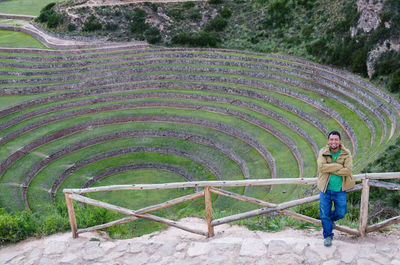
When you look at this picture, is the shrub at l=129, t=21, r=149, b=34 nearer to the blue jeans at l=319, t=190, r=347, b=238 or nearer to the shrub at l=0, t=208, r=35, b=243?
the shrub at l=0, t=208, r=35, b=243

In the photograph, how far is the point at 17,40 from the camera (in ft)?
149

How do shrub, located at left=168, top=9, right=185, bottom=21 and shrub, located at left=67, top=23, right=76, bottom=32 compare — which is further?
shrub, located at left=168, top=9, right=185, bottom=21

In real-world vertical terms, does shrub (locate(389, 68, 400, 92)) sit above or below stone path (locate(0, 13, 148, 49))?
below

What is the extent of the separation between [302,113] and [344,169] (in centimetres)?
2171

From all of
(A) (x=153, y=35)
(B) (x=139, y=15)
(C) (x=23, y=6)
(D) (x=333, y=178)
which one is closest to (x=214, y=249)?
(D) (x=333, y=178)

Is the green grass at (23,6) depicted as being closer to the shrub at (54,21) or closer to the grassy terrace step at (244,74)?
the shrub at (54,21)

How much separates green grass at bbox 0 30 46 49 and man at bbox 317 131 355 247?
41.6 m

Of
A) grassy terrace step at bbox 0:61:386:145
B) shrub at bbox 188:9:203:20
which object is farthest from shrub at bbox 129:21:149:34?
grassy terrace step at bbox 0:61:386:145

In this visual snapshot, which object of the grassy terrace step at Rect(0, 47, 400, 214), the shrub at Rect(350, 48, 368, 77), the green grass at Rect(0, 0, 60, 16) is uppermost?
the green grass at Rect(0, 0, 60, 16)

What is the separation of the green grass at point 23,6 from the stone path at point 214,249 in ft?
177

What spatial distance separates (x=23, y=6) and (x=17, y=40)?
1871 centimetres

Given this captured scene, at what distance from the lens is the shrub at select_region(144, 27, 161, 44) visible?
43.3 metres

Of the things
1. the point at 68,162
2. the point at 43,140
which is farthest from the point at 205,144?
the point at 43,140

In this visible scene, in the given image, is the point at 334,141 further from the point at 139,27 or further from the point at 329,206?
the point at 139,27
